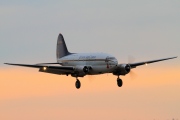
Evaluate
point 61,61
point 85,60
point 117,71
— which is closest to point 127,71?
point 117,71

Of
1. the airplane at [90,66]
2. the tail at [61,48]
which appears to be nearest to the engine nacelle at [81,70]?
the airplane at [90,66]

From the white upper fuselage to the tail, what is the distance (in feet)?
Answer: 32.3

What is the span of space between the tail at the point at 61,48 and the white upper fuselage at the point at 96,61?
9.84m

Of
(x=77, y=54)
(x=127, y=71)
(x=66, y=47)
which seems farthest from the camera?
(x=66, y=47)

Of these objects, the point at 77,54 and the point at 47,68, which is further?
the point at 77,54

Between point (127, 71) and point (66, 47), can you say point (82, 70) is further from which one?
point (66, 47)

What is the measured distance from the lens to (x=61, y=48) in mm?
160500

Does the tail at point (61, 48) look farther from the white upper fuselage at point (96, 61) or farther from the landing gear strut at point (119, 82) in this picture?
the landing gear strut at point (119, 82)

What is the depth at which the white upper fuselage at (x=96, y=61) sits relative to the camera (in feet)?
436

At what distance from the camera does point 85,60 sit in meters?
140

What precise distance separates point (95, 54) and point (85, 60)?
8.79 ft

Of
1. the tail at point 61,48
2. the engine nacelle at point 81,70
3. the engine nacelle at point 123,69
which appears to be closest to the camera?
the engine nacelle at point 123,69

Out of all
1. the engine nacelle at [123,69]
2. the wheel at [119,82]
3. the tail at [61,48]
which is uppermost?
the tail at [61,48]

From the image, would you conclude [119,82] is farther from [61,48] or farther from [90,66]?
[61,48]
